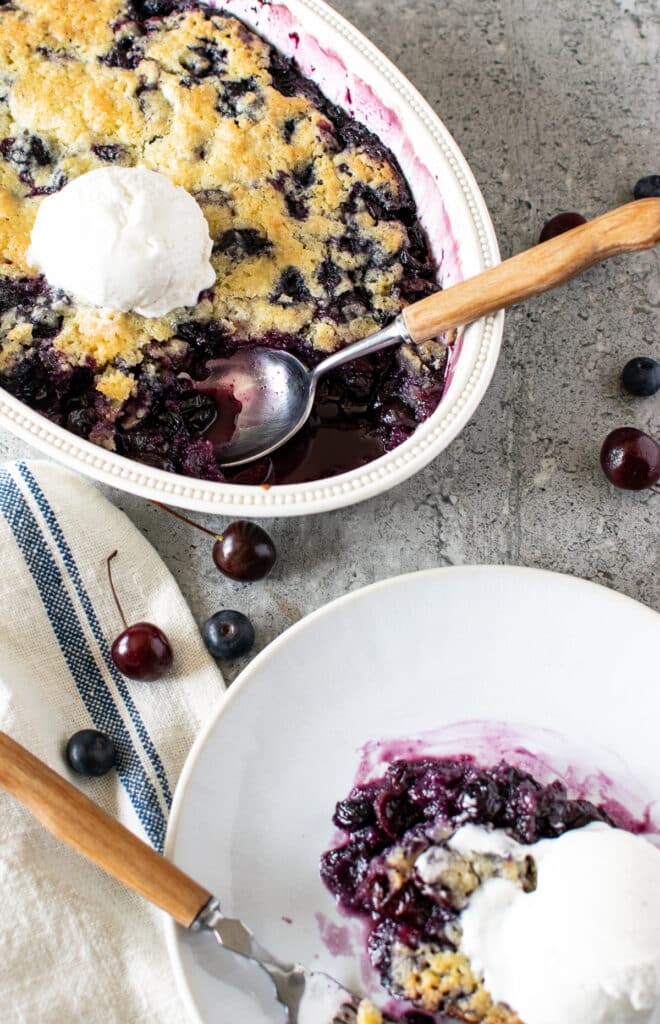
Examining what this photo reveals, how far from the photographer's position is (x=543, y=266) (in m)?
1.92

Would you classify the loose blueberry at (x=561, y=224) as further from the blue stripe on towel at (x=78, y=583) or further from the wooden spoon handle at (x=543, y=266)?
the blue stripe on towel at (x=78, y=583)

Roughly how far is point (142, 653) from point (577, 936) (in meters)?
0.92

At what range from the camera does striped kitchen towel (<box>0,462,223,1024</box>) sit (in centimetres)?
187

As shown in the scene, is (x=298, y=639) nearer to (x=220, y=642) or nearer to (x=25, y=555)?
(x=220, y=642)

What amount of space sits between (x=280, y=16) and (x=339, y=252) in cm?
54

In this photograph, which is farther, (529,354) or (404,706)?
(529,354)

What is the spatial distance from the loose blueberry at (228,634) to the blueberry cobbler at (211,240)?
0.90 ft

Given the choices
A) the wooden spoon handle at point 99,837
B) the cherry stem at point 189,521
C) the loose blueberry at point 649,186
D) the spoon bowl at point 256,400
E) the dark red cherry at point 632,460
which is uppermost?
the loose blueberry at point 649,186

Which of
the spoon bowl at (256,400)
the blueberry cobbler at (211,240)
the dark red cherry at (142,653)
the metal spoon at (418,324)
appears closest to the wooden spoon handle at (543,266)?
the metal spoon at (418,324)

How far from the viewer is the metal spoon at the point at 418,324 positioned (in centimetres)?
191

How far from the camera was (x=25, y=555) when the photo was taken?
2.07m

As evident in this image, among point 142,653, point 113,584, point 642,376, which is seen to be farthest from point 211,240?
point 642,376

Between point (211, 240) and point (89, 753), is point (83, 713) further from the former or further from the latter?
point (211, 240)

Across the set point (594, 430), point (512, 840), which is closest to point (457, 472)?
point (594, 430)
